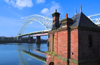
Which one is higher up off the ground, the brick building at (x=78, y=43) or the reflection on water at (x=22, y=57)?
the brick building at (x=78, y=43)

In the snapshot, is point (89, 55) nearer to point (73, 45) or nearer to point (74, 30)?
point (73, 45)

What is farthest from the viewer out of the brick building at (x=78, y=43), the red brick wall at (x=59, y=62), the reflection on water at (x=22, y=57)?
the reflection on water at (x=22, y=57)

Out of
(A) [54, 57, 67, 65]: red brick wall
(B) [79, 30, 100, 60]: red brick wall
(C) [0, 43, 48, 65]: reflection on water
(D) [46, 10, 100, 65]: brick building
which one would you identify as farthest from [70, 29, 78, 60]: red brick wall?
(C) [0, 43, 48, 65]: reflection on water

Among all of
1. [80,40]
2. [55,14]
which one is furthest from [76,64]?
[55,14]

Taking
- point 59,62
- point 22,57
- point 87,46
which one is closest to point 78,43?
point 87,46

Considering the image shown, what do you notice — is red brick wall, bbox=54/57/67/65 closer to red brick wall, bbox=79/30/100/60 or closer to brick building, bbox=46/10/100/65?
brick building, bbox=46/10/100/65

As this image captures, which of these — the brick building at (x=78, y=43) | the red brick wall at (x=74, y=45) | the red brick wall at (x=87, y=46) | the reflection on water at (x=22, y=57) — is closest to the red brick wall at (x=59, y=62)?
the brick building at (x=78, y=43)

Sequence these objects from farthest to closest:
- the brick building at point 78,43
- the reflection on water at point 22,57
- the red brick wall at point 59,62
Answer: the reflection on water at point 22,57 → the red brick wall at point 59,62 → the brick building at point 78,43

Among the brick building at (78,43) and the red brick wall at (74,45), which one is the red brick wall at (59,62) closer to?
the brick building at (78,43)

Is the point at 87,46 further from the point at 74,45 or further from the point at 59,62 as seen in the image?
the point at 59,62

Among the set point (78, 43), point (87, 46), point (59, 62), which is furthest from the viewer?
point (59, 62)

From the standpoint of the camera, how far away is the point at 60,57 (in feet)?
28.8

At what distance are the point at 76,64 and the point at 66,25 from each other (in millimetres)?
3560

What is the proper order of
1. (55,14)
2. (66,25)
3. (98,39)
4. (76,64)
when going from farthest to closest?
(55,14), (98,39), (66,25), (76,64)
